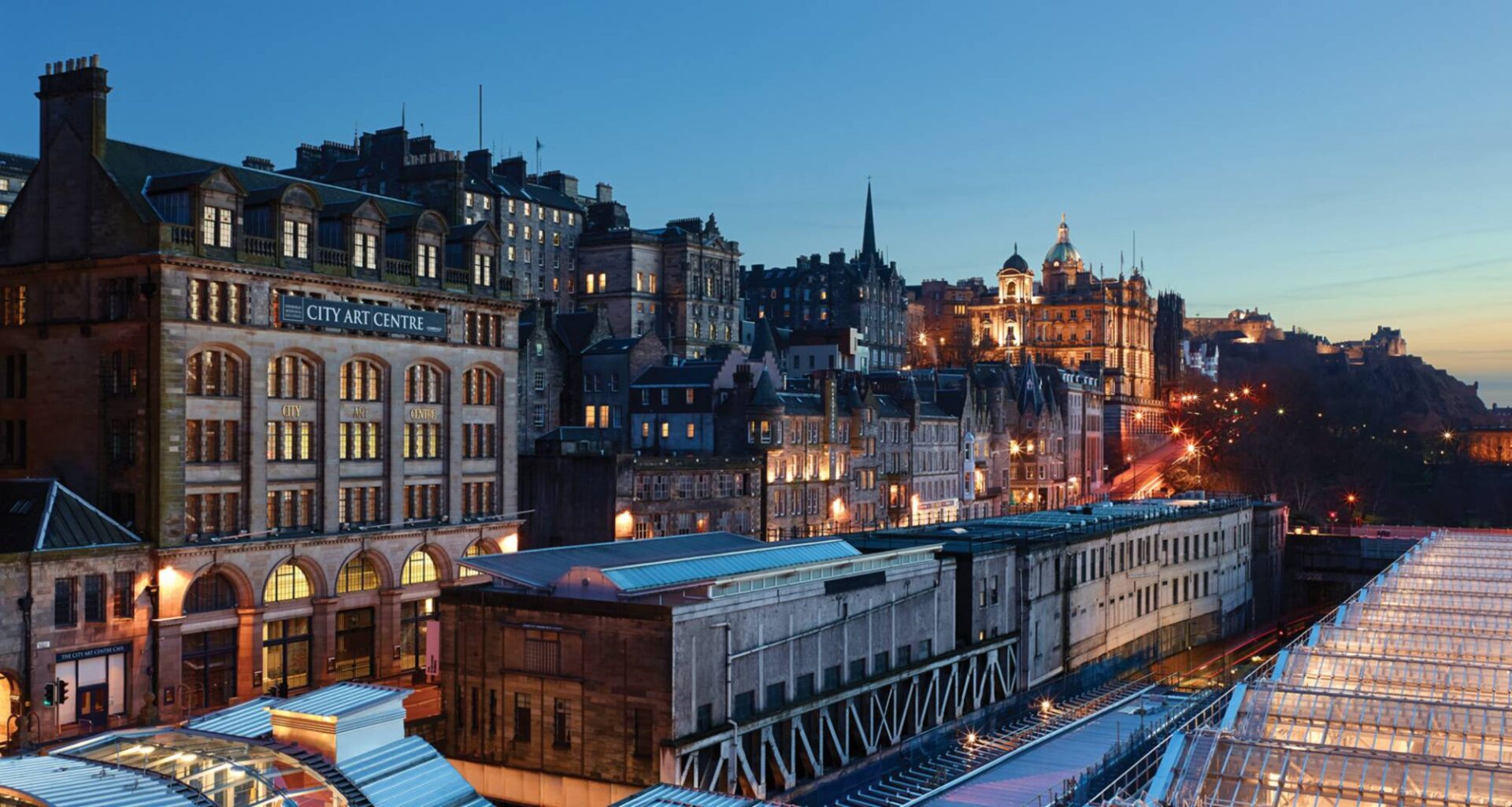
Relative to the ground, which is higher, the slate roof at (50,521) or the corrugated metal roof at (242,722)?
the slate roof at (50,521)

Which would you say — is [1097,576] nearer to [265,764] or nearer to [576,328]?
[576,328]

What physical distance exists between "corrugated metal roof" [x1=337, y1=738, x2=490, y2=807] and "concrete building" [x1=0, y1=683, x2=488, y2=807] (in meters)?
0.03

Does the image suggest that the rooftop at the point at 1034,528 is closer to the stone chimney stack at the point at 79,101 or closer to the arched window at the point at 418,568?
the arched window at the point at 418,568

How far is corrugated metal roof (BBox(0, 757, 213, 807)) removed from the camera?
33938mm

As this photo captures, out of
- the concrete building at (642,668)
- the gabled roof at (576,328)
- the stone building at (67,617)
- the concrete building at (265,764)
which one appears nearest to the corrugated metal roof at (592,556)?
the concrete building at (642,668)

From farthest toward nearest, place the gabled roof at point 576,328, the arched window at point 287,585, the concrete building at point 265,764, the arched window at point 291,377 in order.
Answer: the gabled roof at point 576,328 → the arched window at point 291,377 → the arched window at point 287,585 → the concrete building at point 265,764

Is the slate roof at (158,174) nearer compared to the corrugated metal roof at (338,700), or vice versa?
the corrugated metal roof at (338,700)

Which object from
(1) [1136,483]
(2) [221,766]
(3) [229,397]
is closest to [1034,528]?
(3) [229,397]

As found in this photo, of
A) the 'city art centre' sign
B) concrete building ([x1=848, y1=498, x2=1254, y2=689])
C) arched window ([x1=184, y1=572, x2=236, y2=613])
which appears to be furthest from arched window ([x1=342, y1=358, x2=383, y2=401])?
concrete building ([x1=848, y1=498, x2=1254, y2=689])

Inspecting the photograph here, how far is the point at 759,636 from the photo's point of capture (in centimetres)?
5384

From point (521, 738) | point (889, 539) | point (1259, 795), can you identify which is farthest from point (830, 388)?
point (1259, 795)

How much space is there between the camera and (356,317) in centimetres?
6644

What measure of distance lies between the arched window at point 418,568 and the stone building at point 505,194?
57066 mm

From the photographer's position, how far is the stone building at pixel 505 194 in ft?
442
